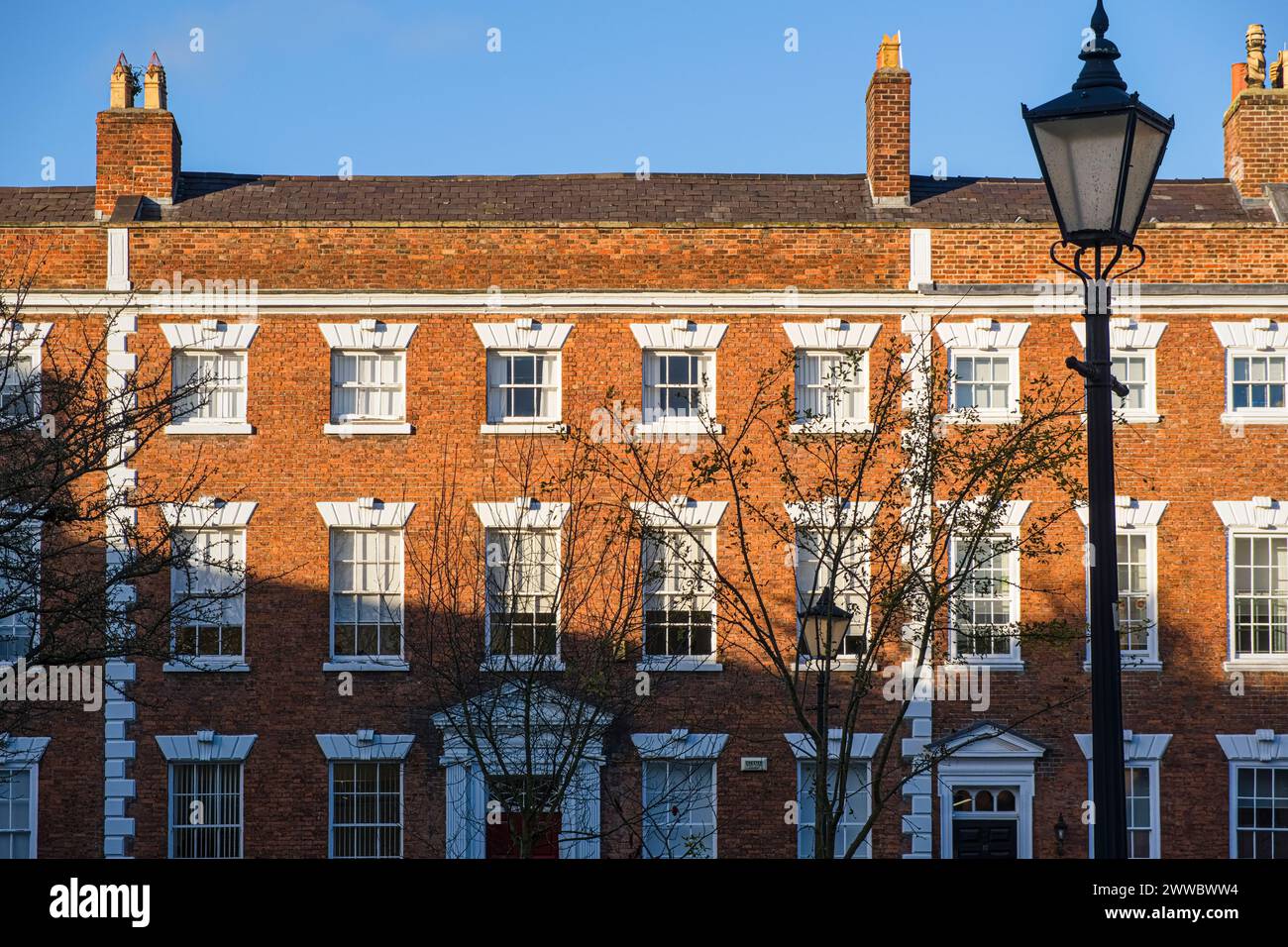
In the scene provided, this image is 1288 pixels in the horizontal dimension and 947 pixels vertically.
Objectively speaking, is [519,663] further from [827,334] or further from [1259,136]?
[1259,136]

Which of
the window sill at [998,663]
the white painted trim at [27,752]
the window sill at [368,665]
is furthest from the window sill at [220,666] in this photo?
the window sill at [998,663]

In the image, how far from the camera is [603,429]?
24.2 meters

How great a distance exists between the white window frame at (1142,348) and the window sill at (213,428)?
12.7 m

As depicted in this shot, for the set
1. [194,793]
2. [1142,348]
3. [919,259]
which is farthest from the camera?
[919,259]

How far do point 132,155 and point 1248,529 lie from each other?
61.3 ft

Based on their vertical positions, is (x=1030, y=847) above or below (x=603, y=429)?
below

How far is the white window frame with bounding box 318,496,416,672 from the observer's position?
2388 centimetres

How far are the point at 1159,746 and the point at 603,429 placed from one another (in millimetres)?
9559

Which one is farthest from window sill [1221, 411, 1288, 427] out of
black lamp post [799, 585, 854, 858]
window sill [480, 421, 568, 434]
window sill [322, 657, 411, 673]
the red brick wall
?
window sill [322, 657, 411, 673]

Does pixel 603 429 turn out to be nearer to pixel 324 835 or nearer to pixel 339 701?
pixel 339 701

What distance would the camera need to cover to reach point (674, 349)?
958 inches

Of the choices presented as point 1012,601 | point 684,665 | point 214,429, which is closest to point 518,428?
point 684,665
